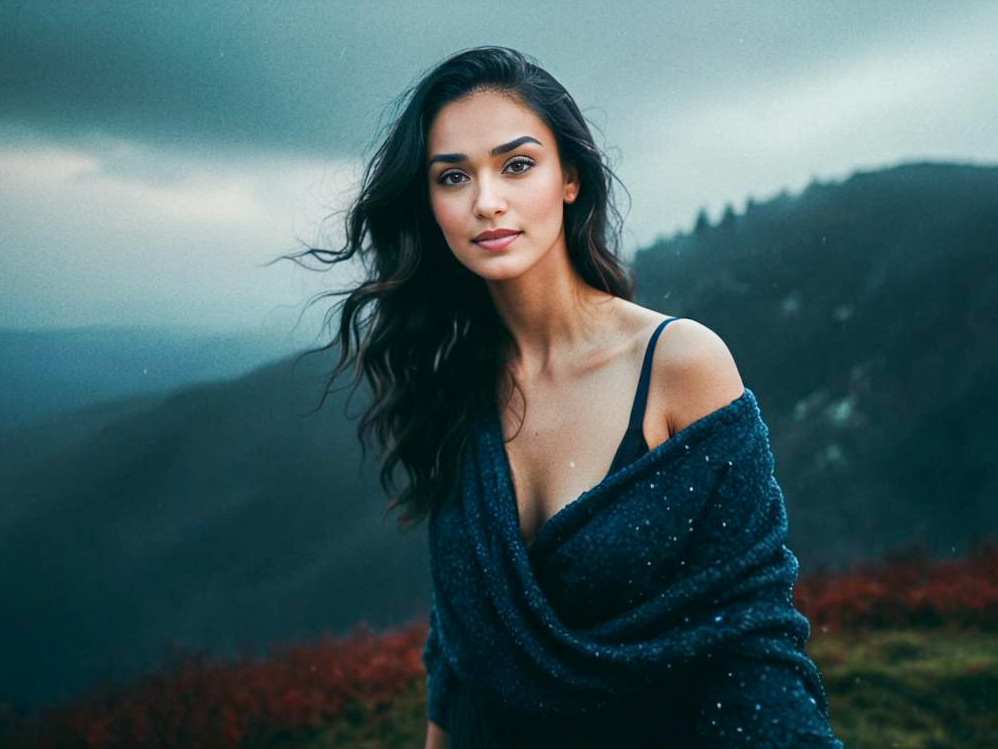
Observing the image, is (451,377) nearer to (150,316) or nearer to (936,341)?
(150,316)

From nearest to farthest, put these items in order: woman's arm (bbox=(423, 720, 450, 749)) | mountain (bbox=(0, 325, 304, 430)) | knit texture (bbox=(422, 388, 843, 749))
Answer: knit texture (bbox=(422, 388, 843, 749)) < woman's arm (bbox=(423, 720, 450, 749)) < mountain (bbox=(0, 325, 304, 430))

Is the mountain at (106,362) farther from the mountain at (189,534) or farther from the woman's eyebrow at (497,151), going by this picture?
the woman's eyebrow at (497,151)

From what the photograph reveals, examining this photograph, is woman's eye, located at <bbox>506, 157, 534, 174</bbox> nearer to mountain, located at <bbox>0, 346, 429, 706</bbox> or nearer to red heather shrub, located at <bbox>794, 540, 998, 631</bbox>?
mountain, located at <bbox>0, 346, 429, 706</bbox>

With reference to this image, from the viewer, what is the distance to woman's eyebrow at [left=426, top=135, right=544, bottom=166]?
1.80 m

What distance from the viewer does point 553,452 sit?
187cm

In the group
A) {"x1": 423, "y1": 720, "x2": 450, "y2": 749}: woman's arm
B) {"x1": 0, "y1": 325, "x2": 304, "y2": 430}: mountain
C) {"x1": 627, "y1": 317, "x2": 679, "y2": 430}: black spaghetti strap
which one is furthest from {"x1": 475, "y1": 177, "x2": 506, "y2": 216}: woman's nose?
{"x1": 0, "y1": 325, "x2": 304, "y2": 430}: mountain

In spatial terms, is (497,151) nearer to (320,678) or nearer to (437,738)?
(437,738)

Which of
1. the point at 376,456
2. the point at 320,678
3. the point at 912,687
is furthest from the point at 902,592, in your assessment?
the point at 320,678

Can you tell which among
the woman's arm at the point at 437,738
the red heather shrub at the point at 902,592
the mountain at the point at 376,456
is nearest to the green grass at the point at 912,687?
the red heather shrub at the point at 902,592

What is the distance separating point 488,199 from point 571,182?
10.3 inches

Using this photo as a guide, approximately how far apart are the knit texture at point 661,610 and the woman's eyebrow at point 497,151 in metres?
0.60

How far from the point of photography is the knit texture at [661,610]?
1.61m

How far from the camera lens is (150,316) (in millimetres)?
3027

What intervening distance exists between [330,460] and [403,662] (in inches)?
28.1
